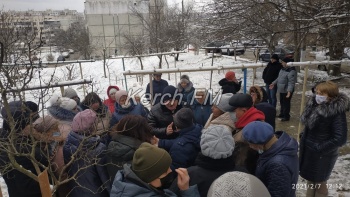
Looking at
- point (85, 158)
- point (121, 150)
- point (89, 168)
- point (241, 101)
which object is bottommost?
point (89, 168)

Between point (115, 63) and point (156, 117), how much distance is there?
48.4 feet

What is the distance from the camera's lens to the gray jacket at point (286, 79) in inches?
234

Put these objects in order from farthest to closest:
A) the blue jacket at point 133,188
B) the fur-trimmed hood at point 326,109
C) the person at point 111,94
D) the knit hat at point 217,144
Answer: the person at point 111,94, the fur-trimmed hood at point 326,109, the knit hat at point 217,144, the blue jacket at point 133,188

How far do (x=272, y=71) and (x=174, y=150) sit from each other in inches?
190

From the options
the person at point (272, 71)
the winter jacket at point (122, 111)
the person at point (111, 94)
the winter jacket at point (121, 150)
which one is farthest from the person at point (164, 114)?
the person at point (272, 71)

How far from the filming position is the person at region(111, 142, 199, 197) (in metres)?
1.67

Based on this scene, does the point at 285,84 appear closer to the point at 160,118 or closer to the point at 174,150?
the point at 160,118

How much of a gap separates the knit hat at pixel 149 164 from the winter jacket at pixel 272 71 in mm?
5359

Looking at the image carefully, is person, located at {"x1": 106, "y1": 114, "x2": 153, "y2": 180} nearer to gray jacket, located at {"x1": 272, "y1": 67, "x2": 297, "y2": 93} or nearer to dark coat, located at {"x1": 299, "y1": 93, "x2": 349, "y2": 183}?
dark coat, located at {"x1": 299, "y1": 93, "x2": 349, "y2": 183}

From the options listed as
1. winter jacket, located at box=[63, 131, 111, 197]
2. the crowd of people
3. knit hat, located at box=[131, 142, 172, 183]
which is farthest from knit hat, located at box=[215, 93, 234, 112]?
knit hat, located at box=[131, 142, 172, 183]

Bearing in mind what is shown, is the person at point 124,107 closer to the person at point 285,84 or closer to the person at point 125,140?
the person at point 125,140

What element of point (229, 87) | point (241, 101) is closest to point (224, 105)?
point (241, 101)

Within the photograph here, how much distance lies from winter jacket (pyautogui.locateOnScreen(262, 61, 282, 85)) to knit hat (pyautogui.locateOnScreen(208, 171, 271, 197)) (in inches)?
217

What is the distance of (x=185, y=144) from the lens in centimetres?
254
